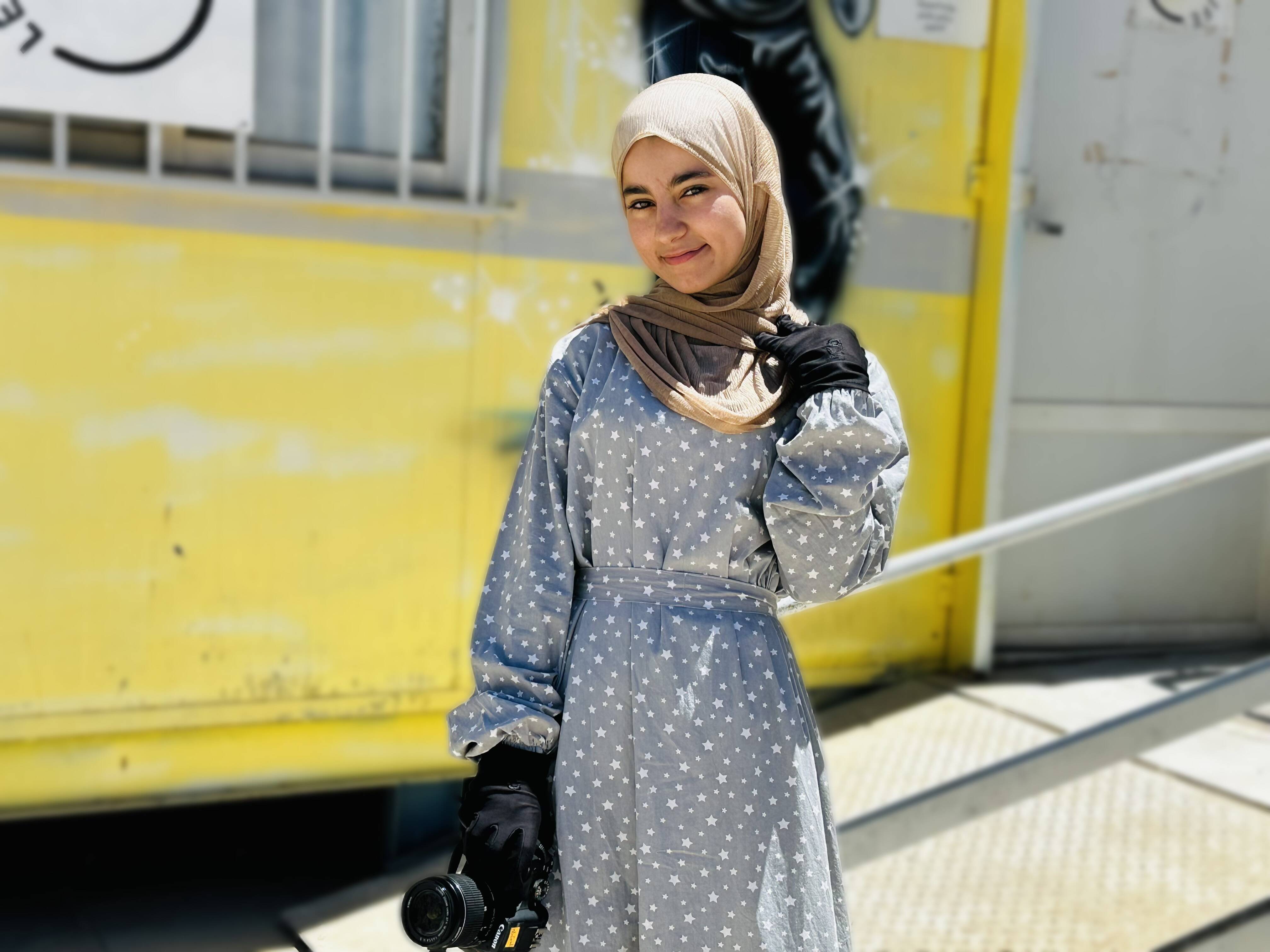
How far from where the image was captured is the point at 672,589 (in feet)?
5.43

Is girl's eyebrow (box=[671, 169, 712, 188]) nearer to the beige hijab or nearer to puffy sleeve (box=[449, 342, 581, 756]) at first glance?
the beige hijab

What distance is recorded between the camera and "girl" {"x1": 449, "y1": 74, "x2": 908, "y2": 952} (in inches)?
62.6

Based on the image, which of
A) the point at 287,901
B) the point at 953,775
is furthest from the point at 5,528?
the point at 953,775

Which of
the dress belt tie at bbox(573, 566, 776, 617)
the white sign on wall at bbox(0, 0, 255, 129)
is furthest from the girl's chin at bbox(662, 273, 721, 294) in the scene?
the white sign on wall at bbox(0, 0, 255, 129)

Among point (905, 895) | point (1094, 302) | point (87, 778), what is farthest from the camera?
point (1094, 302)

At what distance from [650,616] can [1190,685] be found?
3322mm

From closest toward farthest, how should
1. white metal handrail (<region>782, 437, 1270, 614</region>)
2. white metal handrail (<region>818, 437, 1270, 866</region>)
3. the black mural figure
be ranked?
1. white metal handrail (<region>818, 437, 1270, 866</region>)
2. white metal handrail (<region>782, 437, 1270, 614</region>)
3. the black mural figure

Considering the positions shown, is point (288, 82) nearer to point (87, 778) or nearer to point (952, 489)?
point (87, 778)

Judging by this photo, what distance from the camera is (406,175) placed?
11.6ft

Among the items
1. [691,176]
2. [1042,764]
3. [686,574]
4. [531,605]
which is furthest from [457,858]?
[1042,764]

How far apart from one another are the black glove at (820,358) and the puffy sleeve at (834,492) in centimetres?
1

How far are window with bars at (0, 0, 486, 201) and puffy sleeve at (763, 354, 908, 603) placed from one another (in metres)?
2.19

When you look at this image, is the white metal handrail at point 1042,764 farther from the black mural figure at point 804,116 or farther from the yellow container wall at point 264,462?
the black mural figure at point 804,116

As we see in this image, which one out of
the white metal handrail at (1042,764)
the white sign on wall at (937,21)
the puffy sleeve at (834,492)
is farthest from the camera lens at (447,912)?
the white sign on wall at (937,21)
